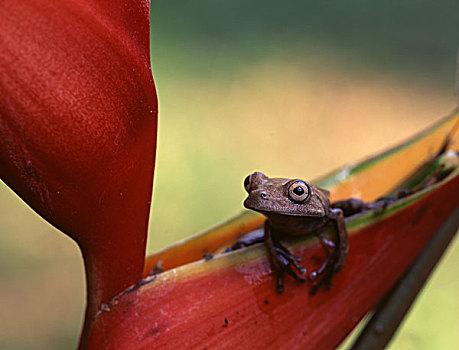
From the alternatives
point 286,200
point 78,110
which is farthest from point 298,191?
point 78,110

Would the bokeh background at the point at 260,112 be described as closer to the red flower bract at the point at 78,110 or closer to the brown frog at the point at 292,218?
the brown frog at the point at 292,218

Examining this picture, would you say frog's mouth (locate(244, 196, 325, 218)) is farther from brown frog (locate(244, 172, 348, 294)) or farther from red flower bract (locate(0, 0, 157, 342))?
red flower bract (locate(0, 0, 157, 342))

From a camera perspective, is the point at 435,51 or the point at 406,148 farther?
the point at 435,51

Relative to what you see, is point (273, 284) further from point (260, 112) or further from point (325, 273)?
point (260, 112)

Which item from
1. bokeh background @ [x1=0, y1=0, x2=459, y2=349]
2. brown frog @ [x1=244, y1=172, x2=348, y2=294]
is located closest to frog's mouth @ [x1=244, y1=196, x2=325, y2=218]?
brown frog @ [x1=244, y1=172, x2=348, y2=294]

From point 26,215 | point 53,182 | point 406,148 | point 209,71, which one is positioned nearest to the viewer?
point 53,182

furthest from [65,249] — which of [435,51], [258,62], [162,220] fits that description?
[435,51]

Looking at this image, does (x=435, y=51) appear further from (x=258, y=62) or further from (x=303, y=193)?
(x=303, y=193)
